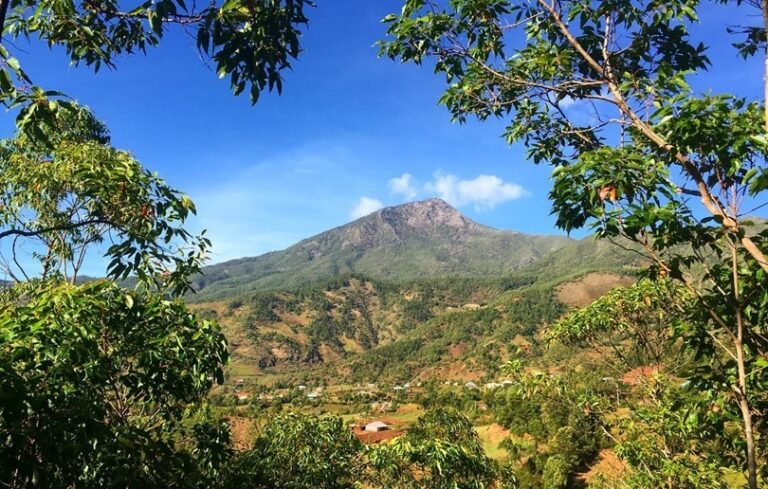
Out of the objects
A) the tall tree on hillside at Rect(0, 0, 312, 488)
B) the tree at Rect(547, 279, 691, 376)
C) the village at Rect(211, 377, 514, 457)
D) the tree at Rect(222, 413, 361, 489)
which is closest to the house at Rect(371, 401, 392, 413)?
the village at Rect(211, 377, 514, 457)

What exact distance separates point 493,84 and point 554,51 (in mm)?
987

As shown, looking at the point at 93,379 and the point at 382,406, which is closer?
the point at 93,379

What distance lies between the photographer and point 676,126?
3.94 meters

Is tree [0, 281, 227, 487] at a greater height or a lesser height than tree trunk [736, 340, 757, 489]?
greater

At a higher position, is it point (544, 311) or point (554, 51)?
point (554, 51)

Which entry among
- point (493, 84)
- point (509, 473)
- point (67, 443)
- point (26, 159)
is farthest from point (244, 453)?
point (493, 84)

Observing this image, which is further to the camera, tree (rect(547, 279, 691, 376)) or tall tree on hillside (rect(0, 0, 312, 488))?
tree (rect(547, 279, 691, 376))

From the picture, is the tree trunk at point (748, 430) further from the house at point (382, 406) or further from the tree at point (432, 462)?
the house at point (382, 406)

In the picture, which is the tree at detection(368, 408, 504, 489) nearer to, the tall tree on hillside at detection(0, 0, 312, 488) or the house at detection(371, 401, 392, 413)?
the tall tree on hillside at detection(0, 0, 312, 488)

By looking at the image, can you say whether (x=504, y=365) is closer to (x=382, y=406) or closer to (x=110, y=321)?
(x=110, y=321)

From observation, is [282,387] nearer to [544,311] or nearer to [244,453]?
[544,311]

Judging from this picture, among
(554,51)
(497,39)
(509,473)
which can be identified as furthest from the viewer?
(509,473)

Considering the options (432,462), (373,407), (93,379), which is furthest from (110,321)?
(373,407)

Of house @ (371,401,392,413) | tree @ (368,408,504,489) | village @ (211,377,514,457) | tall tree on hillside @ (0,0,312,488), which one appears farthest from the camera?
house @ (371,401,392,413)
